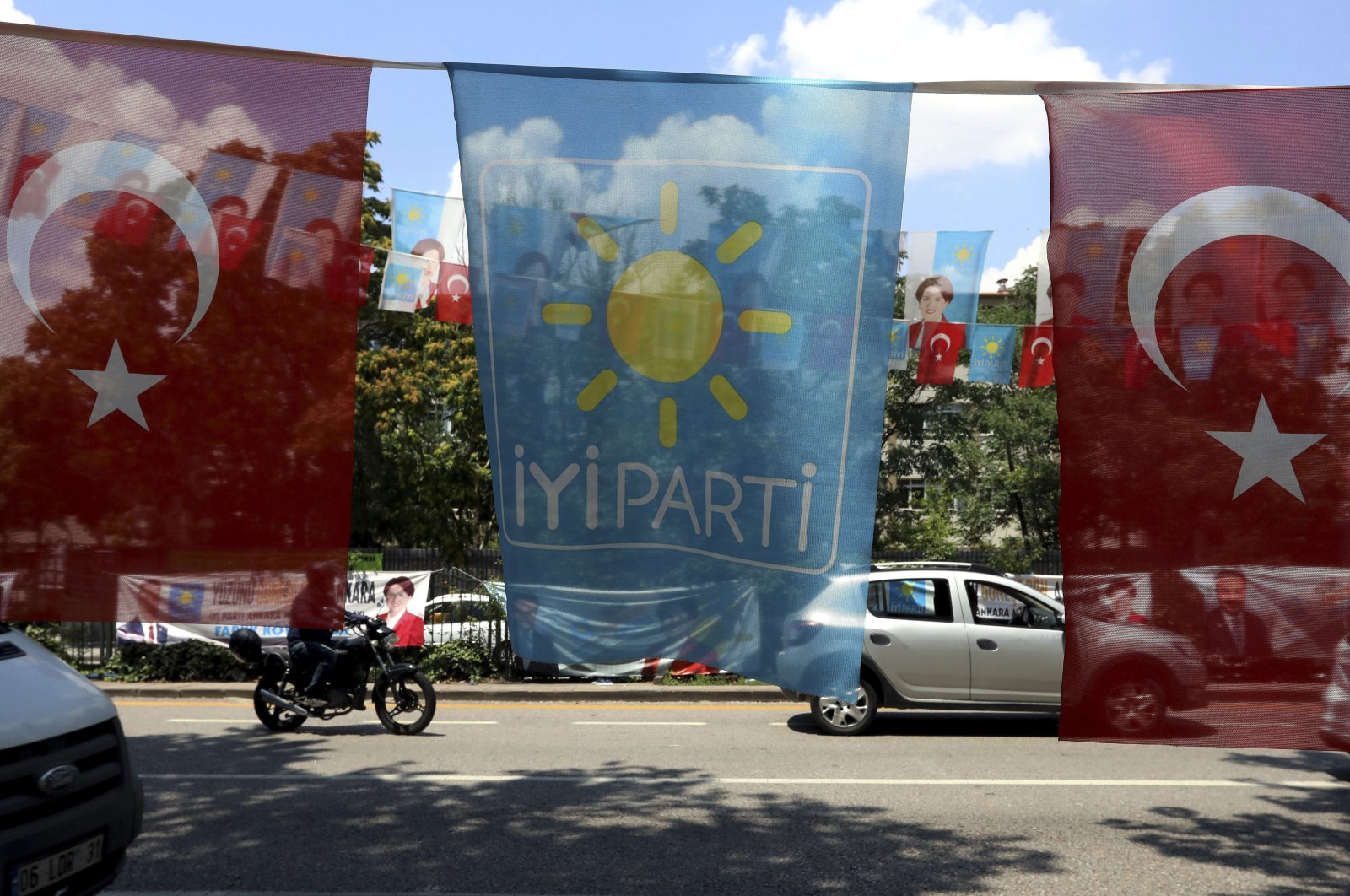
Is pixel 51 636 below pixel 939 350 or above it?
below

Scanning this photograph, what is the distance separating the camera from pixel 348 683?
1145 centimetres

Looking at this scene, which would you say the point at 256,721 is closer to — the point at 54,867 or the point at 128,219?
the point at 54,867

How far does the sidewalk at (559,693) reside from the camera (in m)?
15.2

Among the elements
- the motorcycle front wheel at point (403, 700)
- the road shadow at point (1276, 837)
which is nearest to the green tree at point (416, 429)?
the motorcycle front wheel at point (403, 700)

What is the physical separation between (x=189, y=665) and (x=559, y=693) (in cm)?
545

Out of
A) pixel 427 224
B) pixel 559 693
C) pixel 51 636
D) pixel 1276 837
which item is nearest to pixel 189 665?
pixel 51 636

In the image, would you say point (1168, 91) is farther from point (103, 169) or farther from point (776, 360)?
point (103, 169)

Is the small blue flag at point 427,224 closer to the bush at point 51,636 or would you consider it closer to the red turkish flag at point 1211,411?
the bush at point 51,636

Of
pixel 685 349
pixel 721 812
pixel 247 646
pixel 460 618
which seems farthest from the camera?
pixel 460 618

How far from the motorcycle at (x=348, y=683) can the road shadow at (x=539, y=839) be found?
1846 mm

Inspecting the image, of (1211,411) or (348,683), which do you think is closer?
(1211,411)

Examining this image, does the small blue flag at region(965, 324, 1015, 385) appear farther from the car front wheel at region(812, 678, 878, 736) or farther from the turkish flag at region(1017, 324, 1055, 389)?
the car front wheel at region(812, 678, 878, 736)

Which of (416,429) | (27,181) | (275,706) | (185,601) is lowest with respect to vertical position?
(275,706)

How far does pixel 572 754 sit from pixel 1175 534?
7772 mm
